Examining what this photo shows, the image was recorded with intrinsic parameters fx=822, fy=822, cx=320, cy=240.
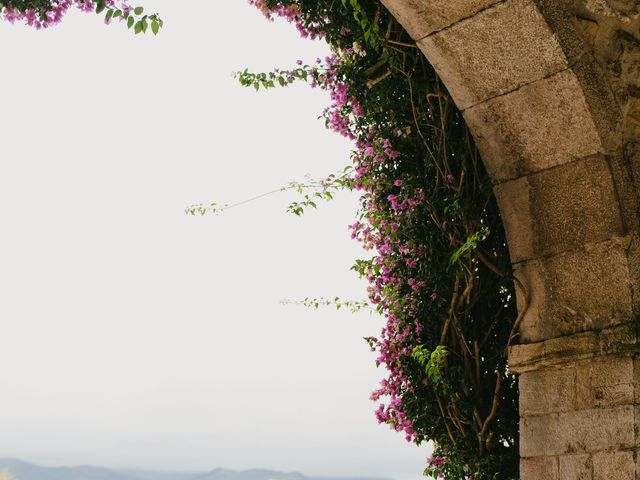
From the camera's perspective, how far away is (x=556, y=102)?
7.50 feet

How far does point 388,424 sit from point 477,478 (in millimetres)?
423

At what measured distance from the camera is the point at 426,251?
2.85 metres

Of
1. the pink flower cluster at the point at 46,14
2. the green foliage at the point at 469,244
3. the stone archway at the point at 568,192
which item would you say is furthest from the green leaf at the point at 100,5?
the green foliage at the point at 469,244

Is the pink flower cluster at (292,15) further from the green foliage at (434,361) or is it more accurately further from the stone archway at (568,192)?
the green foliage at (434,361)

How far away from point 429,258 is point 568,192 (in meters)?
0.62

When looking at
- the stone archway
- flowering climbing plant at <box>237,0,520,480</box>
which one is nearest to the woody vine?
flowering climbing plant at <box>237,0,520,480</box>

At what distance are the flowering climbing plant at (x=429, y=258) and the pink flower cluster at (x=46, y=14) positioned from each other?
1011 mm

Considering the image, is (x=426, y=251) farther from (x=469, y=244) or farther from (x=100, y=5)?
(x=100, y=5)

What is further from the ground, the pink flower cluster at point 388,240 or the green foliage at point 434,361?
the pink flower cluster at point 388,240

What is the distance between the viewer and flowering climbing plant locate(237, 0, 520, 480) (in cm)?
276

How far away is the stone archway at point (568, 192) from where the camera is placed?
2193 millimetres

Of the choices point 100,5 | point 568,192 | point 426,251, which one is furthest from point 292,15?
point 568,192

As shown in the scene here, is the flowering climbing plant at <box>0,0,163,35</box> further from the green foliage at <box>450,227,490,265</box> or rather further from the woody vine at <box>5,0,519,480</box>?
the green foliage at <box>450,227,490,265</box>

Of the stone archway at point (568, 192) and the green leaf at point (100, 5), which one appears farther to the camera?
the green leaf at point (100, 5)
